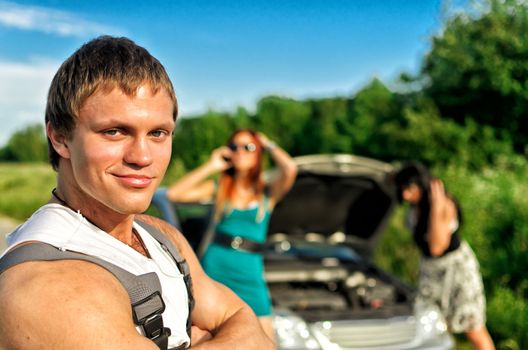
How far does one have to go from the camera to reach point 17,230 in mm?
1370

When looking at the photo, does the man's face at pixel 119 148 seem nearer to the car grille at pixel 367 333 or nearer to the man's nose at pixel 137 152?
the man's nose at pixel 137 152

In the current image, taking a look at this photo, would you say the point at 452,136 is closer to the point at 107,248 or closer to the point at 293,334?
the point at 293,334

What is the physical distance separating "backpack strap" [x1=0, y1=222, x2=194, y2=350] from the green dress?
10.2 feet

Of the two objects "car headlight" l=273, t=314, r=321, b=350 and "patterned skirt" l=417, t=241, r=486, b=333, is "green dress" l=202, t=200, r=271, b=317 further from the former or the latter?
"patterned skirt" l=417, t=241, r=486, b=333

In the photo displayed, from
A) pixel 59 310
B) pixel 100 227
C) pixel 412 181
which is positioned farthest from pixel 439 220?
pixel 59 310

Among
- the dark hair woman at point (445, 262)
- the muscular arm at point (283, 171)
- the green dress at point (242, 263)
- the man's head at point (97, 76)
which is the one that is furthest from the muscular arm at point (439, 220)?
the man's head at point (97, 76)

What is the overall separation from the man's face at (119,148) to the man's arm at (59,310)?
0.65ft

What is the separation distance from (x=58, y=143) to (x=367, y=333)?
148 inches

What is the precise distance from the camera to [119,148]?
4.46 ft

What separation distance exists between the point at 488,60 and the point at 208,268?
14760 mm

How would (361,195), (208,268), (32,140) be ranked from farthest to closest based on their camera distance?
(32,140) < (361,195) < (208,268)

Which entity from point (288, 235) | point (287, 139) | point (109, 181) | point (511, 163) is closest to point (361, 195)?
point (288, 235)

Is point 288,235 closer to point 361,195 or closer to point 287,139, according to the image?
point 361,195

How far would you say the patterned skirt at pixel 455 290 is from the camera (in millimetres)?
5441
